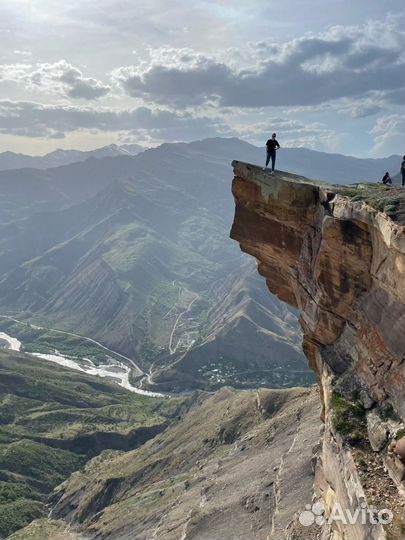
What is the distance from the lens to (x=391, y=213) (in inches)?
1282

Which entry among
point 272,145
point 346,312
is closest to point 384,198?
point 346,312

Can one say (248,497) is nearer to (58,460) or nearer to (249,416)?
(249,416)

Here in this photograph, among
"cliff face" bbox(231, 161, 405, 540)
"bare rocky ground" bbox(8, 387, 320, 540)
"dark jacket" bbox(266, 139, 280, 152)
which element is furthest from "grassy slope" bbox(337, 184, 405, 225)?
"bare rocky ground" bbox(8, 387, 320, 540)

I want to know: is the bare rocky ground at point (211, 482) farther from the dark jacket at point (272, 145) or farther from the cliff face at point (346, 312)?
the dark jacket at point (272, 145)

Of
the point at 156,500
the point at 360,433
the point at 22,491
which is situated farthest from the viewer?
the point at 22,491

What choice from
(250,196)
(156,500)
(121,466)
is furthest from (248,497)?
(121,466)

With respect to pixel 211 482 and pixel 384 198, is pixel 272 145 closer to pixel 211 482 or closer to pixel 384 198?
pixel 384 198

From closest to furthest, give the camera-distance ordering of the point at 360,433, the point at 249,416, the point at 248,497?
the point at 360,433 → the point at 248,497 → the point at 249,416

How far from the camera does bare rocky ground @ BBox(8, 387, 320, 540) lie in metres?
64.2

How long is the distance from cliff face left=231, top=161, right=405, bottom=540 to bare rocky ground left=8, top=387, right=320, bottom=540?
22.1m

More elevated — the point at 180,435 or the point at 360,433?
the point at 360,433

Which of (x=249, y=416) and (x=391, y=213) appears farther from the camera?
(x=249, y=416)

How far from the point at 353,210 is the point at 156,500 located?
253 ft

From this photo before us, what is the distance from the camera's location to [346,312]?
38.7 metres
